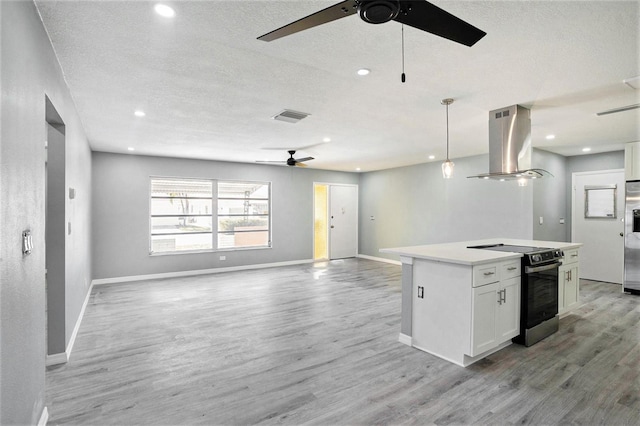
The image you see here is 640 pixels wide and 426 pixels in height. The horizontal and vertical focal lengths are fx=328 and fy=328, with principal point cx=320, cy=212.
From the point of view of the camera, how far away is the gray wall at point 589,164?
245 inches

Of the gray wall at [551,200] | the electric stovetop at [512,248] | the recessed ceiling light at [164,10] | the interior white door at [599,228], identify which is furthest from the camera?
the interior white door at [599,228]

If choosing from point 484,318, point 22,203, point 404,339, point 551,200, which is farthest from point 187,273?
point 551,200

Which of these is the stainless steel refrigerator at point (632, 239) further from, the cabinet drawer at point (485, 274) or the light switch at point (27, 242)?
the light switch at point (27, 242)

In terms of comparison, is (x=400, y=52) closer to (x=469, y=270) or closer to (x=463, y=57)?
(x=463, y=57)

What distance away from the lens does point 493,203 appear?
6.39 meters

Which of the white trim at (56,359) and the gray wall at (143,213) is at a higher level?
the gray wall at (143,213)

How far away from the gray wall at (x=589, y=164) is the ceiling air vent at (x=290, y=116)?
6111 mm

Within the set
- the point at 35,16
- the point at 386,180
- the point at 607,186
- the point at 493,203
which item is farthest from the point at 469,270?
the point at 386,180

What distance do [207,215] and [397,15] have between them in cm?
667

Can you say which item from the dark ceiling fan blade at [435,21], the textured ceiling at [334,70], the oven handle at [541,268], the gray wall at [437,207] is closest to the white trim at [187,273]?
the gray wall at [437,207]

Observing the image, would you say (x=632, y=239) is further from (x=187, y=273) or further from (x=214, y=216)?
(x=187, y=273)

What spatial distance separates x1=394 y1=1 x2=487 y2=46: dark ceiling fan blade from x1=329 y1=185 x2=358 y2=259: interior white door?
25.1ft

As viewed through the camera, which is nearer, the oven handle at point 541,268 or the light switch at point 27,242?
the light switch at point 27,242

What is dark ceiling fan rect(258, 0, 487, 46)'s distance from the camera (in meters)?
1.29
